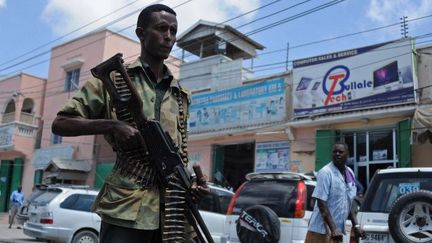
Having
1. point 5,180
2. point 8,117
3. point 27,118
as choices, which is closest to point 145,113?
point 27,118

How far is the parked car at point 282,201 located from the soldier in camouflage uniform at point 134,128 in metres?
4.71

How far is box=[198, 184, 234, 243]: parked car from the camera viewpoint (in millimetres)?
10312

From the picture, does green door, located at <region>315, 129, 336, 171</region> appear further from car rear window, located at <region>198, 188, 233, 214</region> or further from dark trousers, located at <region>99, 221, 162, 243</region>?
dark trousers, located at <region>99, 221, 162, 243</region>

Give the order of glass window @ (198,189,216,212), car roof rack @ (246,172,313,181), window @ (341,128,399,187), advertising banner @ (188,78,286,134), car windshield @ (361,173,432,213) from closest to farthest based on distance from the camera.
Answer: car windshield @ (361,173,432,213) < car roof rack @ (246,172,313,181) < glass window @ (198,189,216,212) < window @ (341,128,399,187) < advertising banner @ (188,78,286,134)

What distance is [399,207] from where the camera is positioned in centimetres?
523

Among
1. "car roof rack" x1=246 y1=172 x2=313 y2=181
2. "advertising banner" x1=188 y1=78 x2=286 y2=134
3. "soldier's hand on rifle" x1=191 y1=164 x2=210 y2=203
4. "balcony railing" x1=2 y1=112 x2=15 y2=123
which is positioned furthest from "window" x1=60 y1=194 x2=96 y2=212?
"balcony railing" x1=2 y1=112 x2=15 y2=123

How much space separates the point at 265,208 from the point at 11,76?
86.7 feet

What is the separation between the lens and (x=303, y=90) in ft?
51.9

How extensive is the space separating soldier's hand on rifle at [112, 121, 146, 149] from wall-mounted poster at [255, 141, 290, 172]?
14214 mm

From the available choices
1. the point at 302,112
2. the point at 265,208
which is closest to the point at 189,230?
the point at 265,208

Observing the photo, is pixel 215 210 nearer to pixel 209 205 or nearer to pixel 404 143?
pixel 209 205

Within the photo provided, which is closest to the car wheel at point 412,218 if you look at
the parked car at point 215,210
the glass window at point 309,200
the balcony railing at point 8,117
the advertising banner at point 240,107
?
the glass window at point 309,200

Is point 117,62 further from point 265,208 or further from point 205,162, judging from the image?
point 205,162

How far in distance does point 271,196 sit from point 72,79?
2168cm
